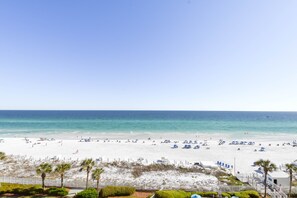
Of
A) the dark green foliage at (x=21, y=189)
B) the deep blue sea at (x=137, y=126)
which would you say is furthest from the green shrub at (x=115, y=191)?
the deep blue sea at (x=137, y=126)

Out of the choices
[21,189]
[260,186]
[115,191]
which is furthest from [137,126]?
[115,191]

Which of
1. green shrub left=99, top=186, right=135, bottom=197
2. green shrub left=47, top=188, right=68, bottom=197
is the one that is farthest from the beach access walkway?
green shrub left=47, top=188, right=68, bottom=197

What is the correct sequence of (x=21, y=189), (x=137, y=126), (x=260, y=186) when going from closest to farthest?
(x=21, y=189), (x=260, y=186), (x=137, y=126)

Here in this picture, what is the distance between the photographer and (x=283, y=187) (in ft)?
68.7

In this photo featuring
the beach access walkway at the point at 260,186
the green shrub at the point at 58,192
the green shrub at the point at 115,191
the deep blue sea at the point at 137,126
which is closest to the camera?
the green shrub at the point at 115,191

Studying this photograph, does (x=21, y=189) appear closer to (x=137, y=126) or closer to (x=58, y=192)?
(x=58, y=192)

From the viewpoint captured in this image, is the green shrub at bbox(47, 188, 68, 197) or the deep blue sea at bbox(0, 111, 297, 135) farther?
the deep blue sea at bbox(0, 111, 297, 135)

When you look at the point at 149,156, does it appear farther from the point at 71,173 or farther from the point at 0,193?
the point at 0,193

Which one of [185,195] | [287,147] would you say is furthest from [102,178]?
[287,147]

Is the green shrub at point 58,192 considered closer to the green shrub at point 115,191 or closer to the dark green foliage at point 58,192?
the dark green foliage at point 58,192

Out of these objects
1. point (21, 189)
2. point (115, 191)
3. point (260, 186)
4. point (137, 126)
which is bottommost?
point (137, 126)

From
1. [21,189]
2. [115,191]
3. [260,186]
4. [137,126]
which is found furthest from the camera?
[137,126]

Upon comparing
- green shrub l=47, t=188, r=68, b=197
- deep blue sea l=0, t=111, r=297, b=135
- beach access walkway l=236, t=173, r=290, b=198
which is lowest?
deep blue sea l=0, t=111, r=297, b=135

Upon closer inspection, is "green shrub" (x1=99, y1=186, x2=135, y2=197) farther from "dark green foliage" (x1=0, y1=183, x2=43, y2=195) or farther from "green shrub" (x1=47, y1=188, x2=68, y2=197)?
"dark green foliage" (x1=0, y1=183, x2=43, y2=195)
